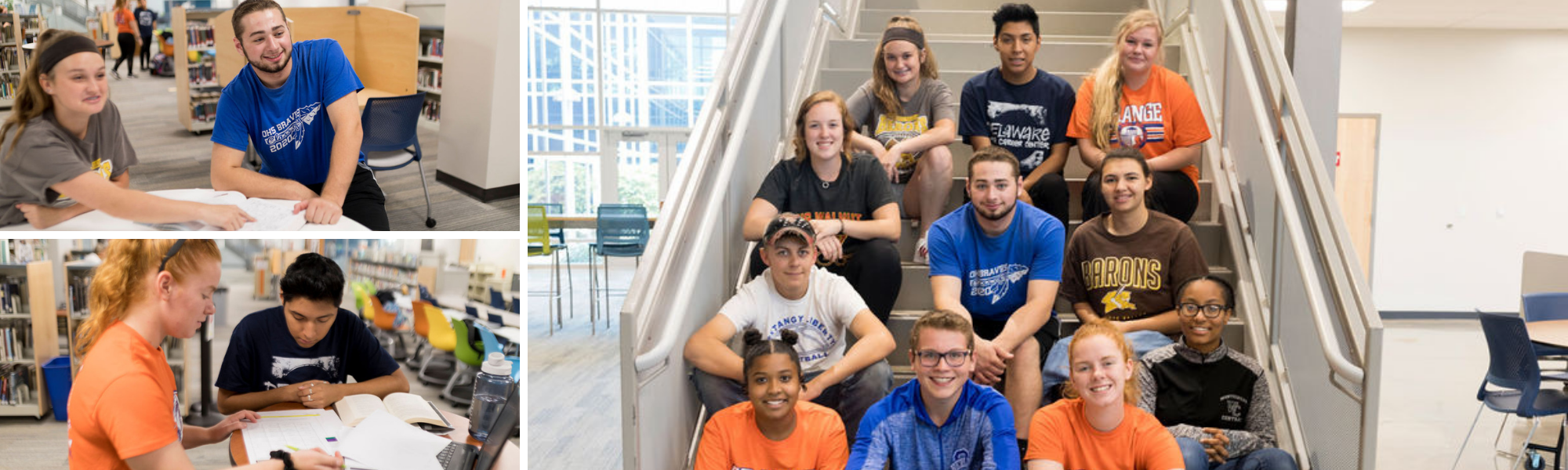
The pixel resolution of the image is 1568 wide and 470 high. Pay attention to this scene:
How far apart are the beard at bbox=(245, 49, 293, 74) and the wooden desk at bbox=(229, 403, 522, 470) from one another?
1.48 ft

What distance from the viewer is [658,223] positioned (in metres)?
2.50

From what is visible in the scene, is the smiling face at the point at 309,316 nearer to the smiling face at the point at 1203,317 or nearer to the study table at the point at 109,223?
the study table at the point at 109,223

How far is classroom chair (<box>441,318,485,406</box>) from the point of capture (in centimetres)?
140

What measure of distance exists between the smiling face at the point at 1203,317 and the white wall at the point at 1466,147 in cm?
896

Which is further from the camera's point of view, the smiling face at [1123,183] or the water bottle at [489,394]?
the smiling face at [1123,183]

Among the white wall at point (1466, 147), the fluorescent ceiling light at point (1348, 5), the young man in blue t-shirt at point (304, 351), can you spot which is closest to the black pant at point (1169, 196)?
the young man in blue t-shirt at point (304, 351)

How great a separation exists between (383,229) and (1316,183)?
2.37 metres

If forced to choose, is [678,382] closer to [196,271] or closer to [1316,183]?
[196,271]

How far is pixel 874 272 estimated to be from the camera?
3084 mm

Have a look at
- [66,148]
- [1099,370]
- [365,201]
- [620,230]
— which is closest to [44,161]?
[66,148]

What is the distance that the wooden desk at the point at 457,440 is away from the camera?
55.1 inches

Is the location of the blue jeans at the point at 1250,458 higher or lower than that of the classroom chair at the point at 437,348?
lower

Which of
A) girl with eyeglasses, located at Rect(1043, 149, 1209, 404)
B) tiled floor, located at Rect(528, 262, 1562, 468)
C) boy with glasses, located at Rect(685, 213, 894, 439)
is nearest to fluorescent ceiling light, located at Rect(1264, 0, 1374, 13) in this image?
tiled floor, located at Rect(528, 262, 1562, 468)

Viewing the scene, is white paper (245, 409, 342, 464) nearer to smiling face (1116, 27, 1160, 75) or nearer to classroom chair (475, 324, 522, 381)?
classroom chair (475, 324, 522, 381)
